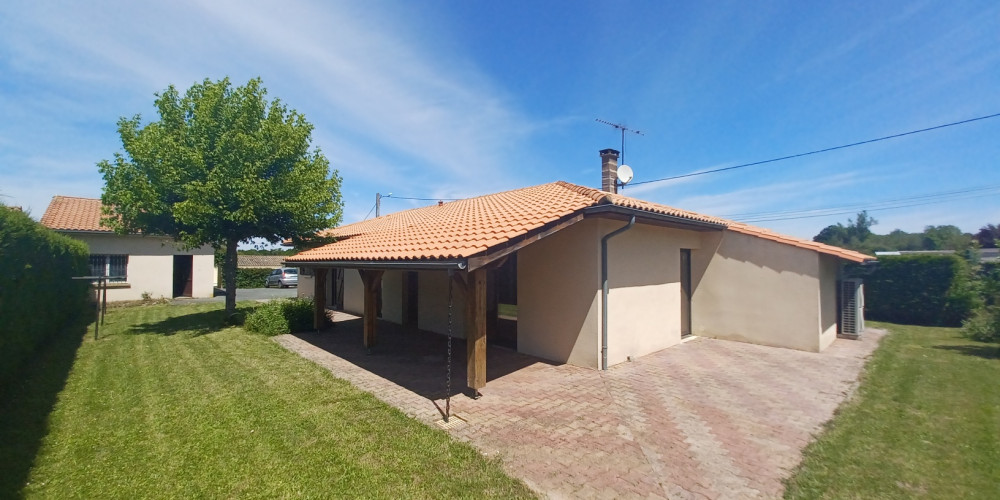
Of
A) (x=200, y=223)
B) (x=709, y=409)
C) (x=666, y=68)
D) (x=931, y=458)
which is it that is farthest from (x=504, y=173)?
(x=931, y=458)

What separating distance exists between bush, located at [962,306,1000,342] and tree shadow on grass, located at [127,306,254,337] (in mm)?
20589

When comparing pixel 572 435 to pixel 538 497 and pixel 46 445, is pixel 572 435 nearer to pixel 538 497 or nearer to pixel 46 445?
pixel 538 497

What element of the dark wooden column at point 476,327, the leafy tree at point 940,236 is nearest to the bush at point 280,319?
the dark wooden column at point 476,327

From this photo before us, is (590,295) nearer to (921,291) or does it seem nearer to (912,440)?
(912,440)

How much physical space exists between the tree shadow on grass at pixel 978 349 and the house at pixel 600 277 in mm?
2250

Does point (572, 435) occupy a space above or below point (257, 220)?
below

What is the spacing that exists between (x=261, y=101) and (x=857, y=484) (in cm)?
1489

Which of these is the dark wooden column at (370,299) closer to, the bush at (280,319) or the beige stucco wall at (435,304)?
the beige stucco wall at (435,304)

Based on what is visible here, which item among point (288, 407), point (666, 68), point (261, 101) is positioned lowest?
point (288, 407)

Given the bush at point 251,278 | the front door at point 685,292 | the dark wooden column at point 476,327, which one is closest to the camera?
the dark wooden column at point 476,327

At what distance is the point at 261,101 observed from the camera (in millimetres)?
12047

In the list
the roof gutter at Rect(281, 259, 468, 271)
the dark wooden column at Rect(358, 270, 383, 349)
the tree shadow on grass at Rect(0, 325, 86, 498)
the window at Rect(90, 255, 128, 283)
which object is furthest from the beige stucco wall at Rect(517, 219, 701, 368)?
the window at Rect(90, 255, 128, 283)

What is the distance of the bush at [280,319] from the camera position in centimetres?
1177

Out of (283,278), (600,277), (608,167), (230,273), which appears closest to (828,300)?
(608,167)
